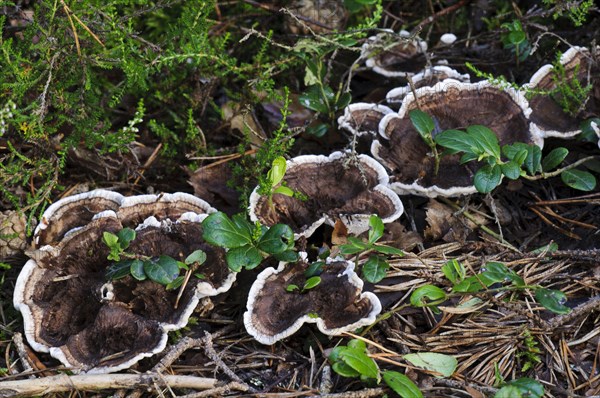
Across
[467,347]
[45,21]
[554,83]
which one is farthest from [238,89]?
[467,347]

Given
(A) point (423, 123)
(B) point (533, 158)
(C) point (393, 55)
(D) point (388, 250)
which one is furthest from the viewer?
(C) point (393, 55)

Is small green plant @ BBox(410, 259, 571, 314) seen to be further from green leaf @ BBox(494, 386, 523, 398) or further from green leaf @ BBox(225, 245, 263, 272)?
green leaf @ BBox(225, 245, 263, 272)

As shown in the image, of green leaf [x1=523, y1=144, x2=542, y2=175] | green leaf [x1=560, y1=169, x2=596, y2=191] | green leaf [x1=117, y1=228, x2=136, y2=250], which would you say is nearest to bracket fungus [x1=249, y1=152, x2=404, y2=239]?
green leaf [x1=117, y1=228, x2=136, y2=250]

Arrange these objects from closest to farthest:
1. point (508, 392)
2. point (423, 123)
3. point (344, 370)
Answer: point (508, 392) < point (344, 370) < point (423, 123)

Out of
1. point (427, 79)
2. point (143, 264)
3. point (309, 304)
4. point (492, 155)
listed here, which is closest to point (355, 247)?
point (309, 304)

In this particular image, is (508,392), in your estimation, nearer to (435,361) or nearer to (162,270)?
(435,361)

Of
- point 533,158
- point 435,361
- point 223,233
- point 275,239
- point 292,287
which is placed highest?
point 223,233
